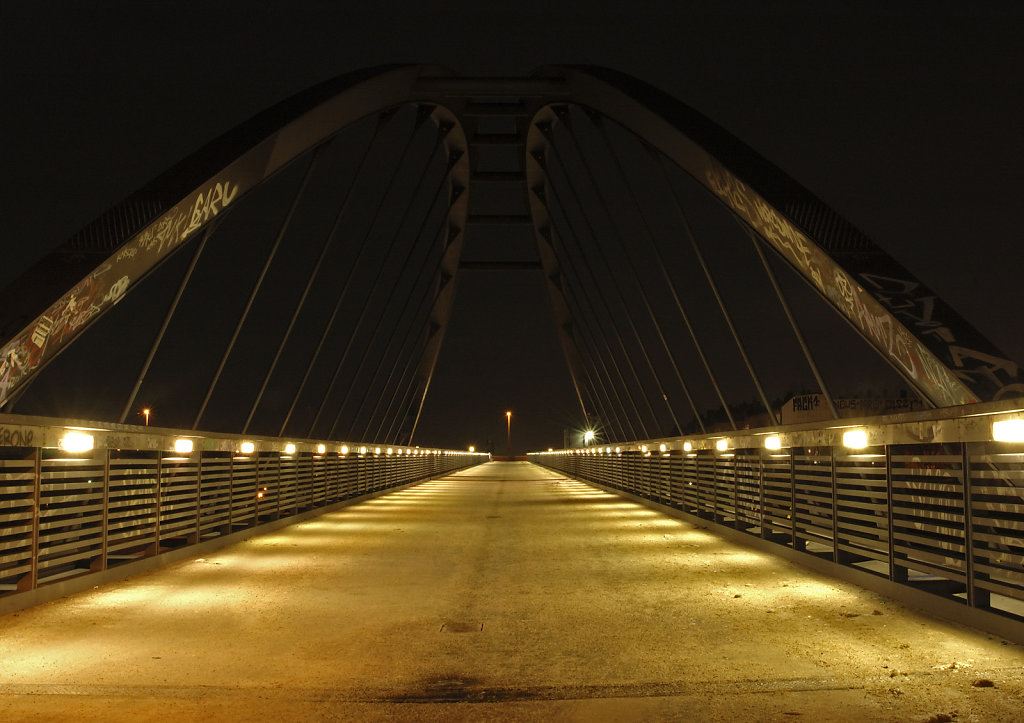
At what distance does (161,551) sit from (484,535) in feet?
16.3

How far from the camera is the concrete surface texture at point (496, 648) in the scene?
4422mm

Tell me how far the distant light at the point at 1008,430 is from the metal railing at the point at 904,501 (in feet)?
0.04

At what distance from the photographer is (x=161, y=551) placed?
1002 cm

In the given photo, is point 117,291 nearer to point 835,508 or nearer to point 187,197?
point 187,197

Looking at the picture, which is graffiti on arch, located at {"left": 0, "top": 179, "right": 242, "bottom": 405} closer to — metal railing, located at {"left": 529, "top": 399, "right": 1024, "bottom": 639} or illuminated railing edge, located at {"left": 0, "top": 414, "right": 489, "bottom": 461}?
illuminated railing edge, located at {"left": 0, "top": 414, "right": 489, "bottom": 461}

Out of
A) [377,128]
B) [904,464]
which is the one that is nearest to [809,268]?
[904,464]

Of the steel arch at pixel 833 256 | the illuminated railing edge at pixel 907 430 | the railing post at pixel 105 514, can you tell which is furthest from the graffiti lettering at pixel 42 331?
the steel arch at pixel 833 256

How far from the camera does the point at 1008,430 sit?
584 cm

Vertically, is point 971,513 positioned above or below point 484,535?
above

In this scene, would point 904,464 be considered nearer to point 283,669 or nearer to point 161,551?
point 283,669

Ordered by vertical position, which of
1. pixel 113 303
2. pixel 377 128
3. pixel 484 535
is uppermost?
pixel 377 128

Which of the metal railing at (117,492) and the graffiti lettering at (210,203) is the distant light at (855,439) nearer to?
the metal railing at (117,492)

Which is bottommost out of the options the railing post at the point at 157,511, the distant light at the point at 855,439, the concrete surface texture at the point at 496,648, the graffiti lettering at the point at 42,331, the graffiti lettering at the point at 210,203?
the concrete surface texture at the point at 496,648

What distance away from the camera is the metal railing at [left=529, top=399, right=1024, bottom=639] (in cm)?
605
